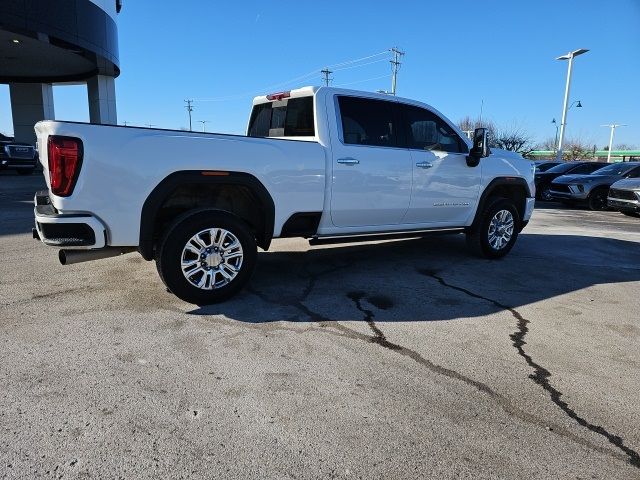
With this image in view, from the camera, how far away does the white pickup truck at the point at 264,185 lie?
367 cm

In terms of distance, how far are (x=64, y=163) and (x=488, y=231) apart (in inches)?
206

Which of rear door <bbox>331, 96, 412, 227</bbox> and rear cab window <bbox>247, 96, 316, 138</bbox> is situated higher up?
rear cab window <bbox>247, 96, 316, 138</bbox>

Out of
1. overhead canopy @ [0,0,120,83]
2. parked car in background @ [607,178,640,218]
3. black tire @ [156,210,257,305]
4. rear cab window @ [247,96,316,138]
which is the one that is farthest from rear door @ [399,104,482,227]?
overhead canopy @ [0,0,120,83]

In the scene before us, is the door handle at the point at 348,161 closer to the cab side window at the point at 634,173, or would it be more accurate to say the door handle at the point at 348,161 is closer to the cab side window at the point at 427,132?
the cab side window at the point at 427,132

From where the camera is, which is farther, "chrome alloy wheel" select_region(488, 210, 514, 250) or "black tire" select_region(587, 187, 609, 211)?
"black tire" select_region(587, 187, 609, 211)

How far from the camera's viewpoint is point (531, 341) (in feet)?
12.4

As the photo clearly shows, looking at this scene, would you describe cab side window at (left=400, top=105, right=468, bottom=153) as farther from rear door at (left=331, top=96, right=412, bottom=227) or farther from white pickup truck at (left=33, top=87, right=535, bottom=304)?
rear door at (left=331, top=96, right=412, bottom=227)

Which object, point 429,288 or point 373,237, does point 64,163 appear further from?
point 429,288

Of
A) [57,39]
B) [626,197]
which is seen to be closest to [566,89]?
[626,197]

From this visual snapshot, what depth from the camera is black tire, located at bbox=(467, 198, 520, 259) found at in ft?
21.0

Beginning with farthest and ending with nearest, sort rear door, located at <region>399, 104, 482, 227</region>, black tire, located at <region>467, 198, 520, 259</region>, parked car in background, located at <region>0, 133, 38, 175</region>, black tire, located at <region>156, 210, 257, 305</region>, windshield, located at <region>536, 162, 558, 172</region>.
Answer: windshield, located at <region>536, 162, 558, 172</region> < parked car in background, located at <region>0, 133, 38, 175</region> < black tire, located at <region>467, 198, 520, 259</region> < rear door, located at <region>399, 104, 482, 227</region> < black tire, located at <region>156, 210, 257, 305</region>

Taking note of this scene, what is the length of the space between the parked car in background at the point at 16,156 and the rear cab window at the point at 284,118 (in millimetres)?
18879

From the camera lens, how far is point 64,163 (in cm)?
353

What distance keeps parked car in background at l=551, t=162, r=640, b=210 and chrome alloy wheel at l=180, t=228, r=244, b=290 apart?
14345 millimetres
